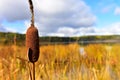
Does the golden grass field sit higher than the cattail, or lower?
lower

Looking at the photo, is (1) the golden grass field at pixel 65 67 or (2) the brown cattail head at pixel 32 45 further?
(1) the golden grass field at pixel 65 67

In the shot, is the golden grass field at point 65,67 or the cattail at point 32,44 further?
the golden grass field at point 65,67

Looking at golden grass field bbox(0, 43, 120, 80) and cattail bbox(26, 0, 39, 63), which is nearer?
cattail bbox(26, 0, 39, 63)

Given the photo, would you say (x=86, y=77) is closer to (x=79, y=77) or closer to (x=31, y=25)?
(x=79, y=77)

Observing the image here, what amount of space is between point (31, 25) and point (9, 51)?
1207 centimetres

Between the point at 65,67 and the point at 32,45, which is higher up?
the point at 32,45

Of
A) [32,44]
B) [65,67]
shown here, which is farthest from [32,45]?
[65,67]

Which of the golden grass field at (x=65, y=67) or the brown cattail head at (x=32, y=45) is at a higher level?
the brown cattail head at (x=32, y=45)

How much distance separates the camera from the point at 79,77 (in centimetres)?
502

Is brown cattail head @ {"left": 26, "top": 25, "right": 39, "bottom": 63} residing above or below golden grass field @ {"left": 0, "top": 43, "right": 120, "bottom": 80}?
above

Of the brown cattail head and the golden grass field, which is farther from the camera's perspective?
the golden grass field

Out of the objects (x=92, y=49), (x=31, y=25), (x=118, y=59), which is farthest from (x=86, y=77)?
(x=92, y=49)

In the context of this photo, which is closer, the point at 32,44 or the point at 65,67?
the point at 32,44

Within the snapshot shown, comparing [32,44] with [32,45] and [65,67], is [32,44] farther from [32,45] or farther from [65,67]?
[65,67]
